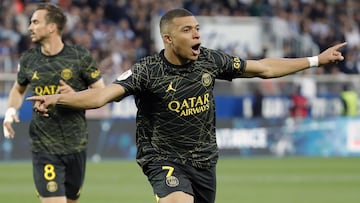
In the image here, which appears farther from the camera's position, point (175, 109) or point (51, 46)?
point (51, 46)

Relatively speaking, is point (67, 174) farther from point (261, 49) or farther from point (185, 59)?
point (261, 49)

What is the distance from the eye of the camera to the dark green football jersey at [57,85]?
10391 millimetres

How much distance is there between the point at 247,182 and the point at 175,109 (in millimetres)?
10889

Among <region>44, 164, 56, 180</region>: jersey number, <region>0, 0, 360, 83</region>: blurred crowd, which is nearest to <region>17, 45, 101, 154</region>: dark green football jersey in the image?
<region>44, 164, 56, 180</region>: jersey number

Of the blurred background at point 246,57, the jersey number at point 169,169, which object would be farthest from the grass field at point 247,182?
the jersey number at point 169,169

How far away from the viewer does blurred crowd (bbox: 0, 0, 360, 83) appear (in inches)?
1068

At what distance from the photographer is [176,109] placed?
8516 mm

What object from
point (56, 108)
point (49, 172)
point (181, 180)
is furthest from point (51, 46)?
point (181, 180)

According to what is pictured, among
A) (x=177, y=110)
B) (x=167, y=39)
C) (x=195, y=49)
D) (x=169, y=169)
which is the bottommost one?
(x=169, y=169)

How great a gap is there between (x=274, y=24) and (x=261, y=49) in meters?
1.35

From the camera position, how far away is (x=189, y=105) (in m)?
8.52

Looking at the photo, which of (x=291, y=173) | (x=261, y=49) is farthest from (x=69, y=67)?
(x=261, y=49)

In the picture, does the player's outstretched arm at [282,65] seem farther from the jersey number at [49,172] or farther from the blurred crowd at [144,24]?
the blurred crowd at [144,24]

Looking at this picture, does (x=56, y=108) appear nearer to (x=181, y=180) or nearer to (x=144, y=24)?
(x=181, y=180)
